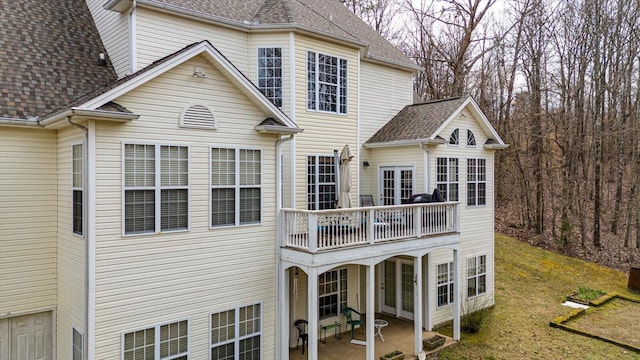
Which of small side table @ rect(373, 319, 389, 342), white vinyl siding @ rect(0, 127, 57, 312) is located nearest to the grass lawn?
small side table @ rect(373, 319, 389, 342)

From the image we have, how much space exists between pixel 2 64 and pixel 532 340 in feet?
52.9

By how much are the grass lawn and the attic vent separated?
8.99 metres

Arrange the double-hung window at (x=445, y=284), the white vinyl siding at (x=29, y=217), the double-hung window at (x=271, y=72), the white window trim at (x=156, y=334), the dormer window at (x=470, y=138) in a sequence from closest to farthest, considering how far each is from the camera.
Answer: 1. the white window trim at (x=156, y=334)
2. the white vinyl siding at (x=29, y=217)
3. the double-hung window at (x=271, y=72)
4. the double-hung window at (x=445, y=284)
5. the dormer window at (x=470, y=138)

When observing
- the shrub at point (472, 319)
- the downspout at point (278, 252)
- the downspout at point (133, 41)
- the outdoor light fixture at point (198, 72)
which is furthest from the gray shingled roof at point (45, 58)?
the shrub at point (472, 319)

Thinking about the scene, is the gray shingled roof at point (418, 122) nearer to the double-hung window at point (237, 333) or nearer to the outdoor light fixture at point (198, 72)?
the outdoor light fixture at point (198, 72)

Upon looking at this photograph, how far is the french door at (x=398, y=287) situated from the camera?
13961mm

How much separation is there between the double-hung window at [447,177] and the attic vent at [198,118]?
25.4 feet

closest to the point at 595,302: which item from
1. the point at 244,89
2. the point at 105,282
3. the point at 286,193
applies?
the point at 286,193

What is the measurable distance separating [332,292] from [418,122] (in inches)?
257

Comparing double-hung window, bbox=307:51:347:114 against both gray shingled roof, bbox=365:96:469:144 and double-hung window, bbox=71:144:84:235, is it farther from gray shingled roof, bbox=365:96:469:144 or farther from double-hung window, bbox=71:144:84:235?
double-hung window, bbox=71:144:84:235

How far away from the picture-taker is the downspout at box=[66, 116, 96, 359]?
7.64 meters

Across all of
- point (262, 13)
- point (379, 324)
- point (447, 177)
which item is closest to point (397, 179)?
point (447, 177)

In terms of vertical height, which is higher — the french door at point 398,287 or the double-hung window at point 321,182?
the double-hung window at point 321,182

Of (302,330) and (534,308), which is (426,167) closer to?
(302,330)
